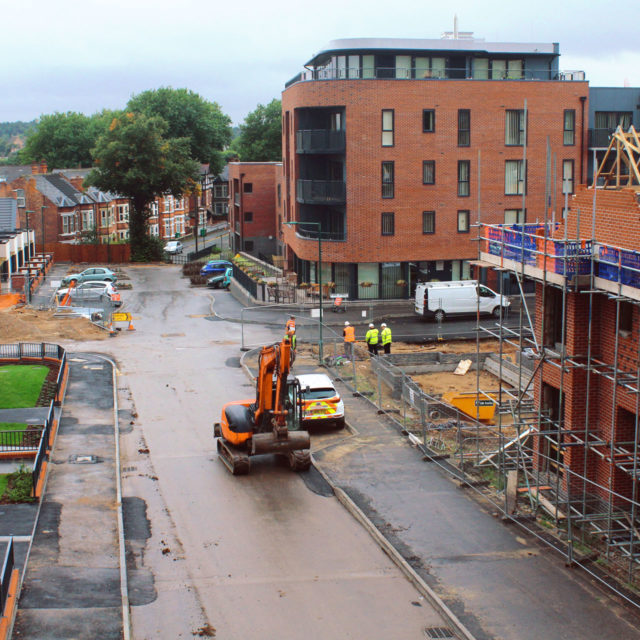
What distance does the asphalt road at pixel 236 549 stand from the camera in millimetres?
16562

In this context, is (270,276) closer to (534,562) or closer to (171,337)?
(171,337)

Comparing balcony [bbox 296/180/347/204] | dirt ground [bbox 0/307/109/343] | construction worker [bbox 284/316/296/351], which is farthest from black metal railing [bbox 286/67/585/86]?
dirt ground [bbox 0/307/109/343]

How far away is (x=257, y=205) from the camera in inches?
3093

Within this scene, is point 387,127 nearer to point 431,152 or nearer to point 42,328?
point 431,152

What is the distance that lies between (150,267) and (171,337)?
3350cm

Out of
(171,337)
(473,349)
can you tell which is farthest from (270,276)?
(473,349)

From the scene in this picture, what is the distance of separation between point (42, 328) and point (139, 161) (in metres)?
31.6

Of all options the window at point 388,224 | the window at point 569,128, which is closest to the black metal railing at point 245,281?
the window at point 388,224

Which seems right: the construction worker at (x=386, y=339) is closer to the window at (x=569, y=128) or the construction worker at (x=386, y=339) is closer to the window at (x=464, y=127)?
the window at (x=464, y=127)

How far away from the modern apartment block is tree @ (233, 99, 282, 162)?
188 ft

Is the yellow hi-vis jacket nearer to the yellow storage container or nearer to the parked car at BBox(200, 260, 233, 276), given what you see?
the yellow storage container

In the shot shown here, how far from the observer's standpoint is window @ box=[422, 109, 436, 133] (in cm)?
5303

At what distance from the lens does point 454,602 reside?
56.1 feet

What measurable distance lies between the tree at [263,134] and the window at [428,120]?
199ft
